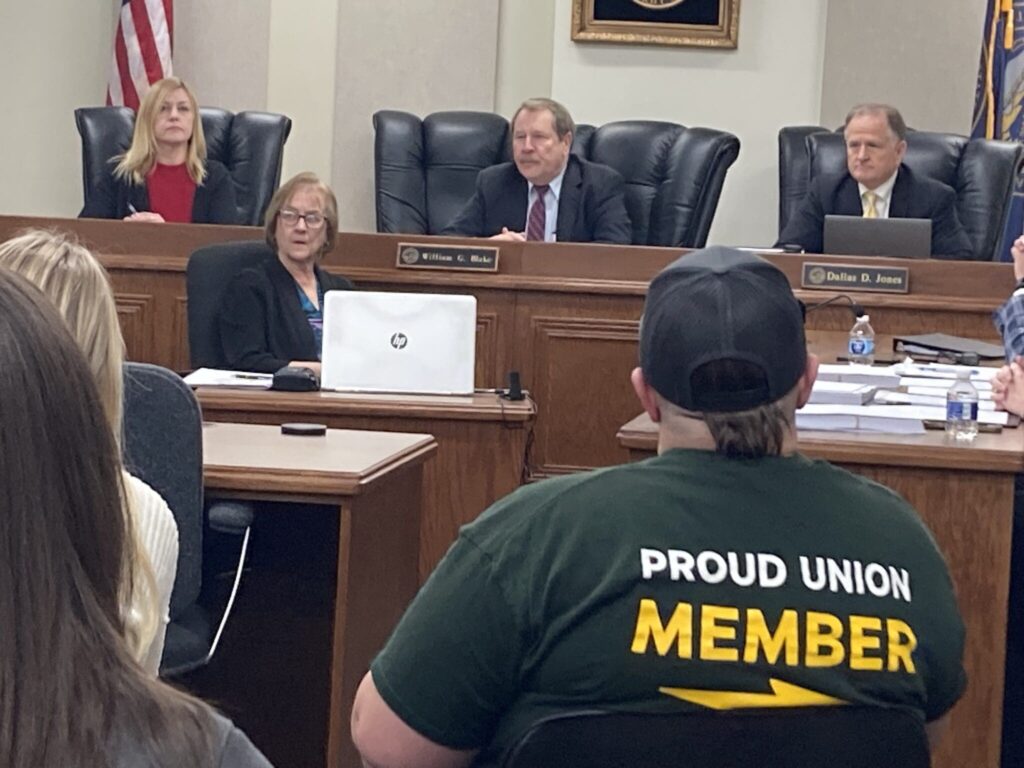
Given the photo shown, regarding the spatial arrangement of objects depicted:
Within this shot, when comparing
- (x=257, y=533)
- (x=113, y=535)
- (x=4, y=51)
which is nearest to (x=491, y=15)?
(x=4, y=51)

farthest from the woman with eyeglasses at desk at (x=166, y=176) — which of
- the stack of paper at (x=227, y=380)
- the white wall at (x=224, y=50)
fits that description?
the stack of paper at (x=227, y=380)

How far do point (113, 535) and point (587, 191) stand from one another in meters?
5.34

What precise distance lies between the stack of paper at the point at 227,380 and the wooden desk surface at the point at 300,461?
0.85 meters

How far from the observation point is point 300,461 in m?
2.85

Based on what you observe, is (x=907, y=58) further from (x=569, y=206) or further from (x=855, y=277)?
(x=855, y=277)

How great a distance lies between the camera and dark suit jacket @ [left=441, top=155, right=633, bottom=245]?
6.11 m

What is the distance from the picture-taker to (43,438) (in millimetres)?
832

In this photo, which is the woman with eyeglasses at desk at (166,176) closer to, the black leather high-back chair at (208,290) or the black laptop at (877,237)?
the black leather high-back chair at (208,290)

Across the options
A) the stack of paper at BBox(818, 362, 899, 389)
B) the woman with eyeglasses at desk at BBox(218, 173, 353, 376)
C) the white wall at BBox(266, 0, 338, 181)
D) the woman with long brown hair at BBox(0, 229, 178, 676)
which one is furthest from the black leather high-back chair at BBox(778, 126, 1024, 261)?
the woman with long brown hair at BBox(0, 229, 178, 676)

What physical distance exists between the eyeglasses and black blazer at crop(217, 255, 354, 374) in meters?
0.13

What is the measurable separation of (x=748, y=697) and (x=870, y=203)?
5.06m

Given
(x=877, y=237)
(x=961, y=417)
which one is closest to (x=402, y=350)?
(x=961, y=417)

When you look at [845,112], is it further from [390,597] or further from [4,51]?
[390,597]

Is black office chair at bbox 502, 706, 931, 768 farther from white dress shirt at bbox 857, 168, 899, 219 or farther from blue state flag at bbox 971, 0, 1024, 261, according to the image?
blue state flag at bbox 971, 0, 1024, 261
